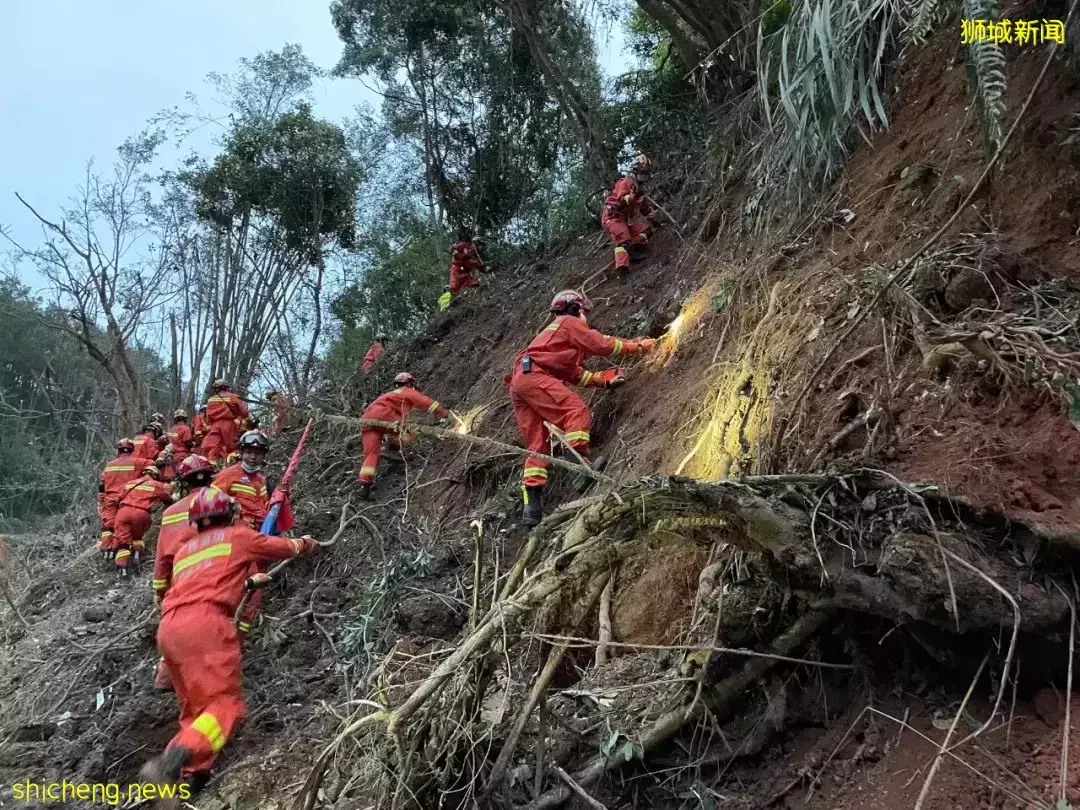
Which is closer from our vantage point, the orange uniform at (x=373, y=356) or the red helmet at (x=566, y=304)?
the red helmet at (x=566, y=304)

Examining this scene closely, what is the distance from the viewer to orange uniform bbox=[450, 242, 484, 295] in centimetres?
1256

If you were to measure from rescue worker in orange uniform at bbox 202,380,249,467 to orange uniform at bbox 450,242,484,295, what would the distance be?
13.9 ft

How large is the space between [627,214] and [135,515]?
730 cm

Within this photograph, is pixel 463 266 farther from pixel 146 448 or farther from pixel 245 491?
pixel 245 491

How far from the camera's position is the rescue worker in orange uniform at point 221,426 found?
10.2 meters

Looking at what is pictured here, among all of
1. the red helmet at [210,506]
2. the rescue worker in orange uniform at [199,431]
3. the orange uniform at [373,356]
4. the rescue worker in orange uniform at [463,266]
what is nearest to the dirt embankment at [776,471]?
the red helmet at [210,506]

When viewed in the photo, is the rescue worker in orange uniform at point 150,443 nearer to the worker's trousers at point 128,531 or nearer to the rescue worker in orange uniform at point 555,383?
the worker's trousers at point 128,531

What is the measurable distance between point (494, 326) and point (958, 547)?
8.63 meters

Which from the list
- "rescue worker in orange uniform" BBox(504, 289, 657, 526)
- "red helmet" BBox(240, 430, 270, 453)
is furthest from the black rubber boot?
"red helmet" BBox(240, 430, 270, 453)

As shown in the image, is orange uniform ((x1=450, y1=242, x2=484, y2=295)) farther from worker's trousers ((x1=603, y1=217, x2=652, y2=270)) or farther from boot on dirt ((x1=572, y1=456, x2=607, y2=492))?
boot on dirt ((x1=572, y1=456, x2=607, y2=492))

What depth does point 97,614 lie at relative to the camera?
7902 millimetres

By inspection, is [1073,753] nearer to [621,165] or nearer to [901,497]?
[901,497]

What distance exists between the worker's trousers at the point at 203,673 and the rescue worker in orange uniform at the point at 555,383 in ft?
7.90

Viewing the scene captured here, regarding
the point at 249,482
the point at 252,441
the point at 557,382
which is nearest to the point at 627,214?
the point at 557,382
